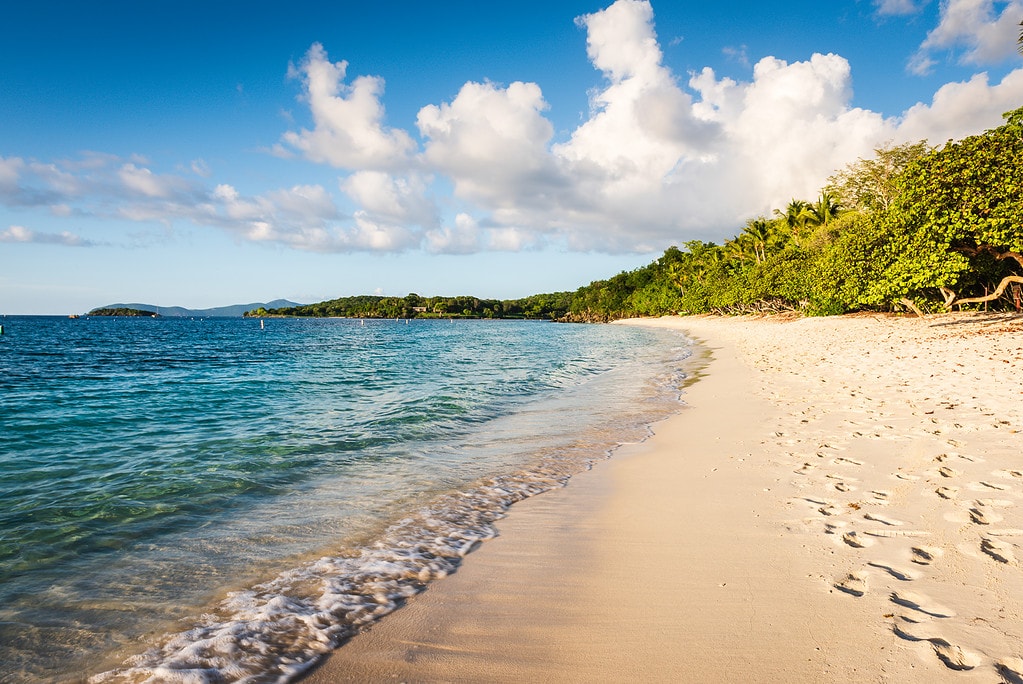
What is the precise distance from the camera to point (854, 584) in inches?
147

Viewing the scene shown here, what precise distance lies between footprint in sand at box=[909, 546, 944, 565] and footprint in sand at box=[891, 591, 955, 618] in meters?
0.61

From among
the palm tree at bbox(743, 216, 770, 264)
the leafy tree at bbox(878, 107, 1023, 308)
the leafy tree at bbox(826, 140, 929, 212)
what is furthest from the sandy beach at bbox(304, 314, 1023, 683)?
the palm tree at bbox(743, 216, 770, 264)

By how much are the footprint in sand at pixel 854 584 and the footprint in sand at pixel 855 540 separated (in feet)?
1.83

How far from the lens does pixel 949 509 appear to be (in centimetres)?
491

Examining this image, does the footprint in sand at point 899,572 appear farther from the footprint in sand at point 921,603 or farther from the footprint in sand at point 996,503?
the footprint in sand at point 996,503

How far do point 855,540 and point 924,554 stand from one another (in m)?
0.48

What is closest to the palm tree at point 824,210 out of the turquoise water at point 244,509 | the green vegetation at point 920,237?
the green vegetation at point 920,237

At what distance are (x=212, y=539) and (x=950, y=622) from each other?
6.57 metres

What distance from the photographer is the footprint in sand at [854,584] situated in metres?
3.65

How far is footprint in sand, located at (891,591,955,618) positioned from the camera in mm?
3266

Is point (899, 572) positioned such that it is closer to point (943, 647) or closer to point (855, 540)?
point (855, 540)

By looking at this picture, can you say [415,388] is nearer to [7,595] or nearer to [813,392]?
[813,392]

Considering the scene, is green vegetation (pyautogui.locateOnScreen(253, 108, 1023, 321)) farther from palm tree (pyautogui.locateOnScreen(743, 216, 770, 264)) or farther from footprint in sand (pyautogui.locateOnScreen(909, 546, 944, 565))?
footprint in sand (pyautogui.locateOnScreen(909, 546, 944, 565))

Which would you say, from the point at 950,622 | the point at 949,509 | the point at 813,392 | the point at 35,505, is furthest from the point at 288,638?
the point at 813,392
